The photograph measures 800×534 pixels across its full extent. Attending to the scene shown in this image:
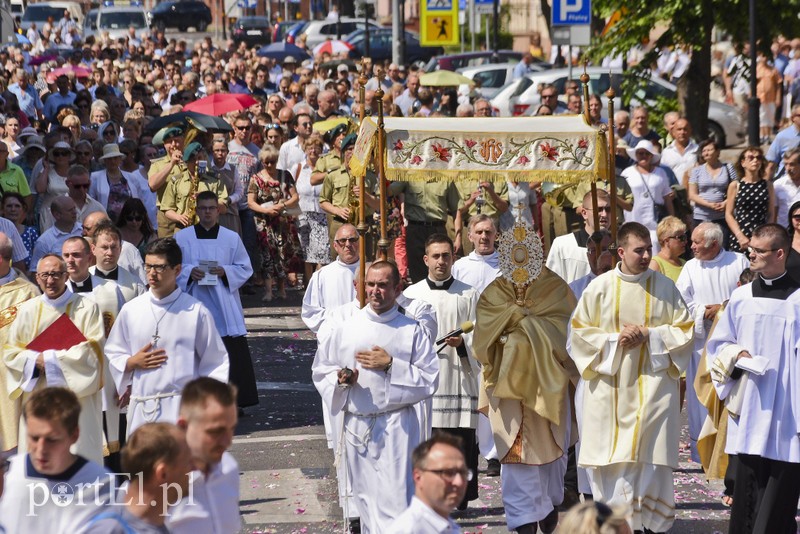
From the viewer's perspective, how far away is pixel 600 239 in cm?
1037

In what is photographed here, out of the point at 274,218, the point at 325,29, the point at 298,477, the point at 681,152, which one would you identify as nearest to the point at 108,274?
the point at 298,477

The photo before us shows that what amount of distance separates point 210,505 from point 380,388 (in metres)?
2.54

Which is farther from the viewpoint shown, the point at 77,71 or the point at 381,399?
the point at 77,71

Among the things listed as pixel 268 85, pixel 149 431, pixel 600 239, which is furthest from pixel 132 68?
pixel 149 431

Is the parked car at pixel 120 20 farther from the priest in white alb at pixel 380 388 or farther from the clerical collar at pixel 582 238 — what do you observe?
the priest in white alb at pixel 380 388

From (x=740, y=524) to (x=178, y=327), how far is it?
330 cm

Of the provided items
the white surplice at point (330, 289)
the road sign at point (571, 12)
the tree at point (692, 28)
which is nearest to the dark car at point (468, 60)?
the tree at point (692, 28)

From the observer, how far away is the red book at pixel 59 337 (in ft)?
29.5

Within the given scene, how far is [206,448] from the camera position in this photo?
612 centimetres

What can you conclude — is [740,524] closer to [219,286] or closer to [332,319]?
[332,319]

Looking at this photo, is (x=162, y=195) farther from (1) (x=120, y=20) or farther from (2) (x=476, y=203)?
(1) (x=120, y=20)

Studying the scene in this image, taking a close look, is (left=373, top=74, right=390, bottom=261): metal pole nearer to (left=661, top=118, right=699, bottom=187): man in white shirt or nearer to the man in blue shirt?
(left=661, top=118, right=699, bottom=187): man in white shirt

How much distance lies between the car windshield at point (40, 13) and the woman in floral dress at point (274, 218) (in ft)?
118

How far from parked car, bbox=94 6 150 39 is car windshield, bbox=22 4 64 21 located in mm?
1646
